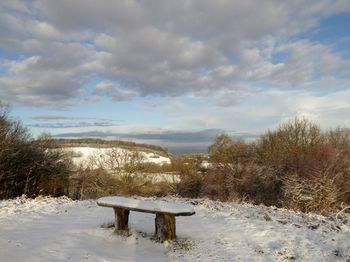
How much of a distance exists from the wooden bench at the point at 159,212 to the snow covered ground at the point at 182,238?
9.8 inches

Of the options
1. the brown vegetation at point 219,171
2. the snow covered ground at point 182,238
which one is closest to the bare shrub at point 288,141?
the brown vegetation at point 219,171

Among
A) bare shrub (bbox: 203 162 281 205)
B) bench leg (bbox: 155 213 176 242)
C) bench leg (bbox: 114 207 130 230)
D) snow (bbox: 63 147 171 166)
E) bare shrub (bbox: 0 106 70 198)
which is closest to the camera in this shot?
bench leg (bbox: 155 213 176 242)

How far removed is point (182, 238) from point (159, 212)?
1088 mm

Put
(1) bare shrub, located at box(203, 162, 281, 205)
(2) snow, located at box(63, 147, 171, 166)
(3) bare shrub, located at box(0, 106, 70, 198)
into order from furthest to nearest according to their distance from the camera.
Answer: (2) snow, located at box(63, 147, 171, 166)
(1) bare shrub, located at box(203, 162, 281, 205)
(3) bare shrub, located at box(0, 106, 70, 198)

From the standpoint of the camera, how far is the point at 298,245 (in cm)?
859

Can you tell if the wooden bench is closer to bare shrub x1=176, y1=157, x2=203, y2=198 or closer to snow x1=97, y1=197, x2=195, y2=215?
snow x1=97, y1=197, x2=195, y2=215

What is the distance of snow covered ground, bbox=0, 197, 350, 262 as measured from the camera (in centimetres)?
776

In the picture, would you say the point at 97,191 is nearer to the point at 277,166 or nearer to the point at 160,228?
the point at 277,166

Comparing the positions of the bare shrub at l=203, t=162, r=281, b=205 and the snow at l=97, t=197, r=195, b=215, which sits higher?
the snow at l=97, t=197, r=195, b=215

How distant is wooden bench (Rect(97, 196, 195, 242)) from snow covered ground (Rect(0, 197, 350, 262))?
0.25 metres

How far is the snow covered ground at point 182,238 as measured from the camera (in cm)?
776

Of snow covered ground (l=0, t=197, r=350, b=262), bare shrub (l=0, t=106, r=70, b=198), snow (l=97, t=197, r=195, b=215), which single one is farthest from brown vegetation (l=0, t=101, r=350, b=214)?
snow (l=97, t=197, r=195, b=215)

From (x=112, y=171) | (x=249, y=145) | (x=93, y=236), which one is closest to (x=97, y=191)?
(x=112, y=171)

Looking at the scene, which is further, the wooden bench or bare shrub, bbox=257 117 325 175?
bare shrub, bbox=257 117 325 175
